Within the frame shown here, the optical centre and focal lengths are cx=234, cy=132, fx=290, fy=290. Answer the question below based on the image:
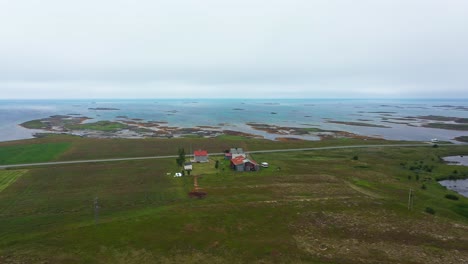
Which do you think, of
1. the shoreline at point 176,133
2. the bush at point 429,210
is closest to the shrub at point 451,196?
the bush at point 429,210

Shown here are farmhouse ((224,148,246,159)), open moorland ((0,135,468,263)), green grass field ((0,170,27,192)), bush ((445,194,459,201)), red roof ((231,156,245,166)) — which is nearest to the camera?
open moorland ((0,135,468,263))

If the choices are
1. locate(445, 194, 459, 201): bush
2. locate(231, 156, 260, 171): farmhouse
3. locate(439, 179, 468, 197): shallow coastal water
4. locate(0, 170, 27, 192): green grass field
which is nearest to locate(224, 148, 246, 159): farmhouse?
locate(231, 156, 260, 171): farmhouse

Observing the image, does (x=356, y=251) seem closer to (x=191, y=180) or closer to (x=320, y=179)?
(x=320, y=179)

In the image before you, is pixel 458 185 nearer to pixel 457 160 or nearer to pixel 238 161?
pixel 457 160

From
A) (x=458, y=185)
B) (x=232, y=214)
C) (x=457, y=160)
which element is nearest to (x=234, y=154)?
(x=232, y=214)

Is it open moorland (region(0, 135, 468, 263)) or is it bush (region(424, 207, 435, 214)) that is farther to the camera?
bush (region(424, 207, 435, 214))

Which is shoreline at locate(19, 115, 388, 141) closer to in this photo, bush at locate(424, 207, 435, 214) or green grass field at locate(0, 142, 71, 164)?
green grass field at locate(0, 142, 71, 164)

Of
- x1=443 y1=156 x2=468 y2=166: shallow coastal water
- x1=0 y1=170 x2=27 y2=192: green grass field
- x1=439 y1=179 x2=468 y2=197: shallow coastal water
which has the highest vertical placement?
x1=0 y1=170 x2=27 y2=192: green grass field

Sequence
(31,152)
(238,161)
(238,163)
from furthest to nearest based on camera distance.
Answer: (31,152)
(238,161)
(238,163)

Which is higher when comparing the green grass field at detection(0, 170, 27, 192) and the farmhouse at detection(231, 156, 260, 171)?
the farmhouse at detection(231, 156, 260, 171)
